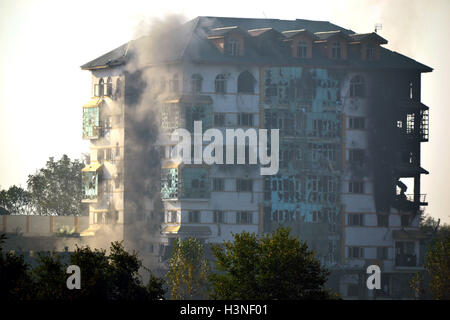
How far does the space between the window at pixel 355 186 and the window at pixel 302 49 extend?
16579 millimetres

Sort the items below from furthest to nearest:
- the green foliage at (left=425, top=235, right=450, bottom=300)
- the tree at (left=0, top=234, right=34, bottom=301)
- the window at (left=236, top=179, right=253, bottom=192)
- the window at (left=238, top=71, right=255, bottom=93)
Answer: the window at (left=238, top=71, right=255, bottom=93)
the window at (left=236, top=179, right=253, bottom=192)
the green foliage at (left=425, top=235, right=450, bottom=300)
the tree at (left=0, top=234, right=34, bottom=301)

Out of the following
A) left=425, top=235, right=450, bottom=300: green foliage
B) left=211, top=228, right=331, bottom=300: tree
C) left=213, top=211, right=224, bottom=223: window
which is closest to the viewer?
left=211, top=228, right=331, bottom=300: tree

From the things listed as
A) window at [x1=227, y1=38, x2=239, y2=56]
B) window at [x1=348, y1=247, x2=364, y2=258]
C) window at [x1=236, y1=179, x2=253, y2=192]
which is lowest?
window at [x1=348, y1=247, x2=364, y2=258]

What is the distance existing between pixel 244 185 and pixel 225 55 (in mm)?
15582

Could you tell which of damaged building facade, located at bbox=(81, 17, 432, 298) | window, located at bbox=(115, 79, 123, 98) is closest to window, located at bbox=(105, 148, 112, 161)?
damaged building facade, located at bbox=(81, 17, 432, 298)

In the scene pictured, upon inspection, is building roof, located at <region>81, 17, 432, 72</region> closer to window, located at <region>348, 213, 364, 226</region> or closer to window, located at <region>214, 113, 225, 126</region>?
window, located at <region>214, 113, 225, 126</region>

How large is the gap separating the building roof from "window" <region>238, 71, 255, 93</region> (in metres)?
1.74

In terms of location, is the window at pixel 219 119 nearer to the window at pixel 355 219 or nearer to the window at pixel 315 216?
the window at pixel 315 216

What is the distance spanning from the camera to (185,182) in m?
170

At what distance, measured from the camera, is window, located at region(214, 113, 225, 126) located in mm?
171875

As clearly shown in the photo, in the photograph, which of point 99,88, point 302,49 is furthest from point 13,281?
point 99,88

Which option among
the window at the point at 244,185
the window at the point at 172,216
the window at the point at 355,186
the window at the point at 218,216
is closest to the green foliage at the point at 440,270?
the window at the point at 355,186

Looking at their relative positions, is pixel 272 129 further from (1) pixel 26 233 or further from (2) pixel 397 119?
(1) pixel 26 233

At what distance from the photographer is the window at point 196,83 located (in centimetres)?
17200
